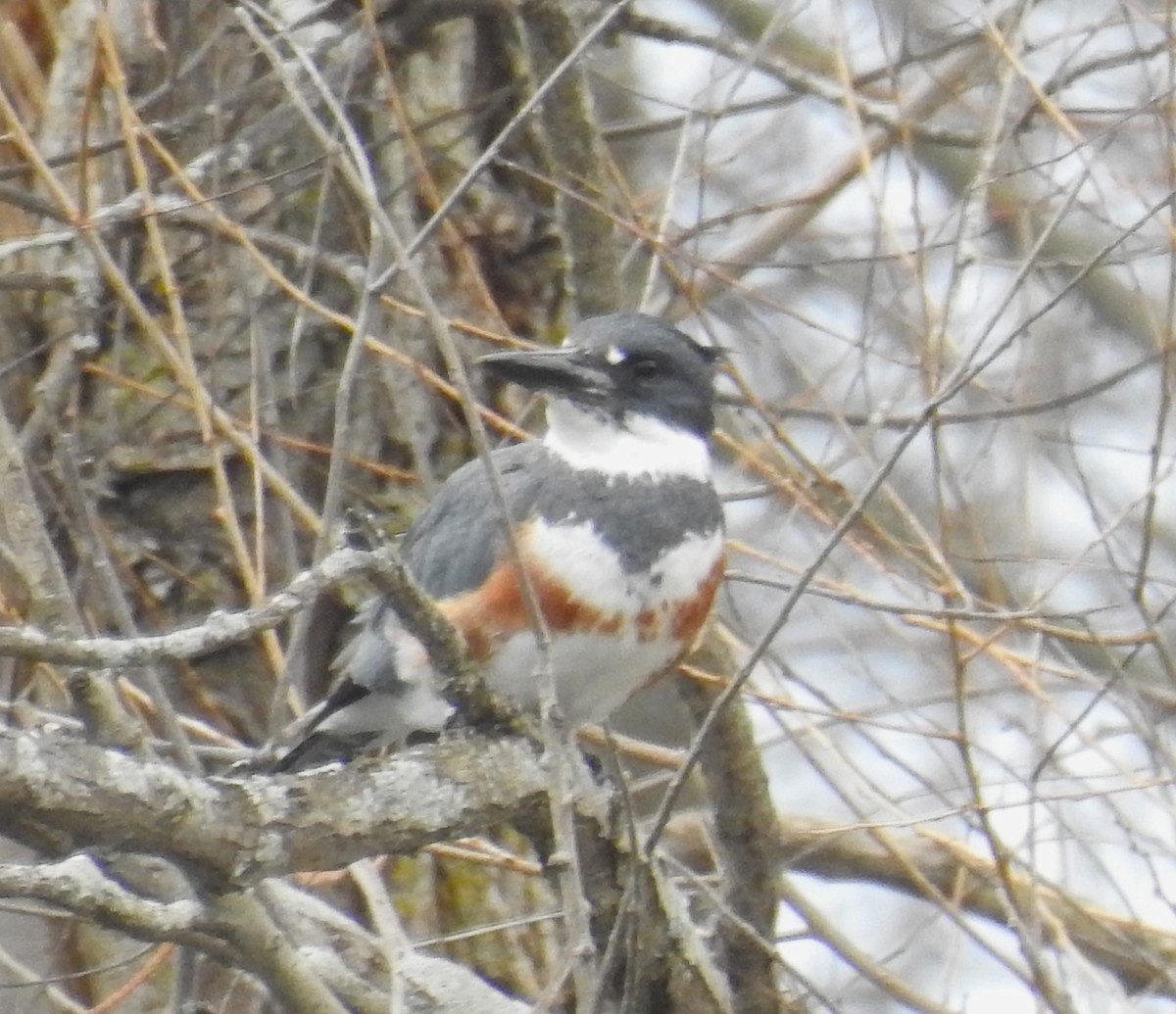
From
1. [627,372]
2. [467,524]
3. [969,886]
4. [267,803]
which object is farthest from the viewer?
[969,886]

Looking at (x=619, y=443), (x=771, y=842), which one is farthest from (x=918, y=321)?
(x=771, y=842)

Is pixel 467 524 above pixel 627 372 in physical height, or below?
below

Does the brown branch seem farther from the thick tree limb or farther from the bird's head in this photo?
the thick tree limb

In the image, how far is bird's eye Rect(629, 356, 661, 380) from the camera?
3328 mm

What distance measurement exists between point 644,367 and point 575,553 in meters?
0.47

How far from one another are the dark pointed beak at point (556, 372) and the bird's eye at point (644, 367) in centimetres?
5

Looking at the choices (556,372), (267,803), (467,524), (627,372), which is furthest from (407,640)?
(267,803)

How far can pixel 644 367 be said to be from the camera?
335cm

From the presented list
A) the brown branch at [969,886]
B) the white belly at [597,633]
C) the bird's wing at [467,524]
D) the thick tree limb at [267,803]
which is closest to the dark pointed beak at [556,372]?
the bird's wing at [467,524]

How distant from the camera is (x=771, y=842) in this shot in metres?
3.34

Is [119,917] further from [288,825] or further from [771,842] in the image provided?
[771,842]

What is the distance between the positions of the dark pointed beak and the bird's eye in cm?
5

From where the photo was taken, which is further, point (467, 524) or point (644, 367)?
point (644, 367)

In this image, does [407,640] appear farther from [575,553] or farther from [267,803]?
[267,803]
